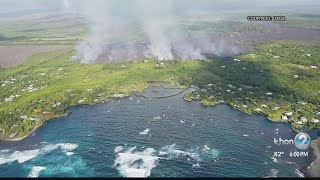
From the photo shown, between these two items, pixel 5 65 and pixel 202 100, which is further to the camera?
pixel 5 65

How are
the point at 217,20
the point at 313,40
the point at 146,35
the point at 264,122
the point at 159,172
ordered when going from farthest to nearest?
the point at 217,20 → the point at 146,35 → the point at 313,40 → the point at 264,122 → the point at 159,172

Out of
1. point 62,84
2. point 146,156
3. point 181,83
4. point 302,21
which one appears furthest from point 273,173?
point 302,21

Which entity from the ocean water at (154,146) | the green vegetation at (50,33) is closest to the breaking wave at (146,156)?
the ocean water at (154,146)

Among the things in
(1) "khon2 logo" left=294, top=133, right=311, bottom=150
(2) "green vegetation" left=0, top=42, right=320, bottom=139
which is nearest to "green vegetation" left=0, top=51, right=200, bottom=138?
(2) "green vegetation" left=0, top=42, right=320, bottom=139

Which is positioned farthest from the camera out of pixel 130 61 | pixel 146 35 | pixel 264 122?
pixel 146 35

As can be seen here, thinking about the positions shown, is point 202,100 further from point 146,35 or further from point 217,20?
point 217,20

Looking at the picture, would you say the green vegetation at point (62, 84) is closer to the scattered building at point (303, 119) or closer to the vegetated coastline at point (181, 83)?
the vegetated coastline at point (181, 83)

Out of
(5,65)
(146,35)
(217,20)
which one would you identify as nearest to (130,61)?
(5,65)
